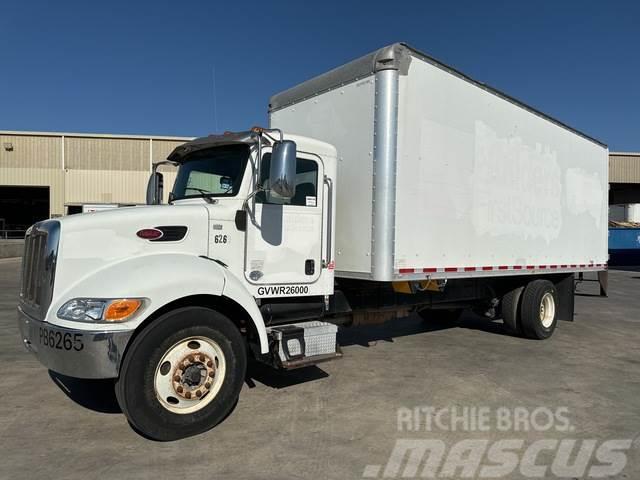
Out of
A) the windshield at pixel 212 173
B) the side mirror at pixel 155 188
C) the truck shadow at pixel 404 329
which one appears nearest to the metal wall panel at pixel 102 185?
the truck shadow at pixel 404 329

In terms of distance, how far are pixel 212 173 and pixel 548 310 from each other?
613cm

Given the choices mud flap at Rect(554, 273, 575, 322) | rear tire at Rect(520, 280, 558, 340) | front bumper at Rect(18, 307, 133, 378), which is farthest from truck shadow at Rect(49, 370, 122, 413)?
mud flap at Rect(554, 273, 575, 322)

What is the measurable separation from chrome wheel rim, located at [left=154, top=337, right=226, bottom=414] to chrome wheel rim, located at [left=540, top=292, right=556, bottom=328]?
5926 millimetres

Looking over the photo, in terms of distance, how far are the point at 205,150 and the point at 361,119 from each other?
5.43ft

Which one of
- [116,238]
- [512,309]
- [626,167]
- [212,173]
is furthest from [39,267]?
[626,167]

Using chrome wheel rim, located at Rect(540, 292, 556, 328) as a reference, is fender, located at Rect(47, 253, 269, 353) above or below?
above

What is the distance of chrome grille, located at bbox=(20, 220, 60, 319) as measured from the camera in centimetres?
367

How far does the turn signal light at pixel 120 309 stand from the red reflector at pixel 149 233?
24.8 inches

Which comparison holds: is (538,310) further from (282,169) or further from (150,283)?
(150,283)

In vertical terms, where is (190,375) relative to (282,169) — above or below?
below

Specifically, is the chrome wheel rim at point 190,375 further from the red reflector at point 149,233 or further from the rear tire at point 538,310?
the rear tire at point 538,310

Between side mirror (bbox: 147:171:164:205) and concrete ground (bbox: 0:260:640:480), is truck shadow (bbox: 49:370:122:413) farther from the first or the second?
side mirror (bbox: 147:171:164:205)

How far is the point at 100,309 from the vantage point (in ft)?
11.4

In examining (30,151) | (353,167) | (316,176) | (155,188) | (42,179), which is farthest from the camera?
(42,179)
